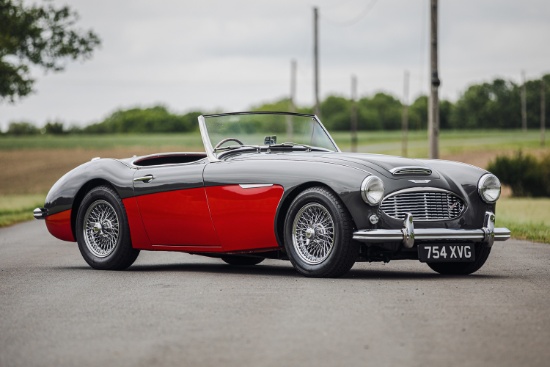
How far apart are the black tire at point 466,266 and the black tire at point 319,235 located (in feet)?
4.45

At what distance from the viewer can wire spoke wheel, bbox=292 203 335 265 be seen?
30.2 feet

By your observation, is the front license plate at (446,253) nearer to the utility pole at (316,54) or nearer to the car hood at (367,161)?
the car hood at (367,161)

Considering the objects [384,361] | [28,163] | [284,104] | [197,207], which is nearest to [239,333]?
[384,361]

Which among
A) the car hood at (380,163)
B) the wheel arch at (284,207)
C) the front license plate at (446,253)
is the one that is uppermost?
the car hood at (380,163)

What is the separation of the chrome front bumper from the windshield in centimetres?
175

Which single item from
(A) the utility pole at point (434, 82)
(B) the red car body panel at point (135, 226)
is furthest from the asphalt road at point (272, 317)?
(A) the utility pole at point (434, 82)

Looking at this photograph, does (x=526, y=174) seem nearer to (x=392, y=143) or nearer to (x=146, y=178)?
(x=146, y=178)

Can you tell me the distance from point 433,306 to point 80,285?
10.5ft

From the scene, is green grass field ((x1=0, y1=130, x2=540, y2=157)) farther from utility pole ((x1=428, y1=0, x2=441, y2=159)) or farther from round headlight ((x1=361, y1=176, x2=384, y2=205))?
round headlight ((x1=361, y1=176, x2=384, y2=205))

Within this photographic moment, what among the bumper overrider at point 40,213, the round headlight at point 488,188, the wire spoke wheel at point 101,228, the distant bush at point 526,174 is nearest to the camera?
the round headlight at point 488,188

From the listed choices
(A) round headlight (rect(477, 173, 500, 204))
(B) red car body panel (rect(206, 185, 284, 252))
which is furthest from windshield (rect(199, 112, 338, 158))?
(A) round headlight (rect(477, 173, 500, 204))

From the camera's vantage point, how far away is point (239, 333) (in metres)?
6.28

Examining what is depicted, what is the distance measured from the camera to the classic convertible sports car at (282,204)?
9109 millimetres

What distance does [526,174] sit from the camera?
40750 millimetres
